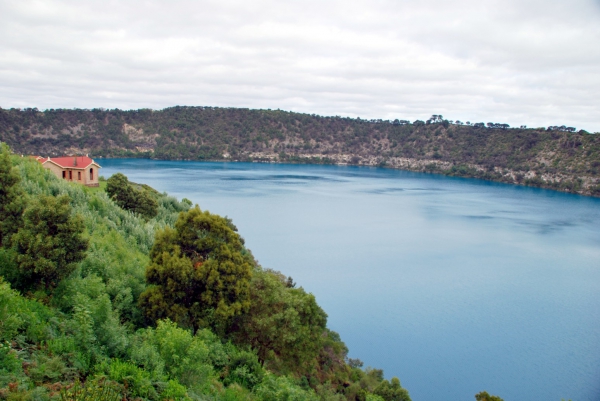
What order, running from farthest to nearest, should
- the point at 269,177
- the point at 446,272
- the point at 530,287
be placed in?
the point at 269,177 < the point at 446,272 < the point at 530,287

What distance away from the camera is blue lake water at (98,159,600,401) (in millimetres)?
21594

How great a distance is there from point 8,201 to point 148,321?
6.04 metres

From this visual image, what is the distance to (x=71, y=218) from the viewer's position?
12.3 meters

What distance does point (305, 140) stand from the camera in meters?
141

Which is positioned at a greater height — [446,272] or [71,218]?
[71,218]

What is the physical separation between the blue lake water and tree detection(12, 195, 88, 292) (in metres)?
14.9

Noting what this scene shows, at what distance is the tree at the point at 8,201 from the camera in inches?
507

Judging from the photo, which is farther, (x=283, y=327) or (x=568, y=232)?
(x=568, y=232)

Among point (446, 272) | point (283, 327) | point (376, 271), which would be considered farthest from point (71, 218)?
point (446, 272)

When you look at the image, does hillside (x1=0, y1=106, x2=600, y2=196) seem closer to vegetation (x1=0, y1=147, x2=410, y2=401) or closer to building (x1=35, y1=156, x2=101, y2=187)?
building (x1=35, y1=156, x2=101, y2=187)

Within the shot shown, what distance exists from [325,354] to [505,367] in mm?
10241

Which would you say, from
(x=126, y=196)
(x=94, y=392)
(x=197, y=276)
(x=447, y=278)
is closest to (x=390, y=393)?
(x=197, y=276)

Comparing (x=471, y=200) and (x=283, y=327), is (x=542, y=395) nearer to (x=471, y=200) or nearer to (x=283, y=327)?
(x=283, y=327)

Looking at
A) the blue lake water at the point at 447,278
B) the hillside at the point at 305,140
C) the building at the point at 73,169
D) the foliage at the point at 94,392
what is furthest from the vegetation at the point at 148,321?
the hillside at the point at 305,140
